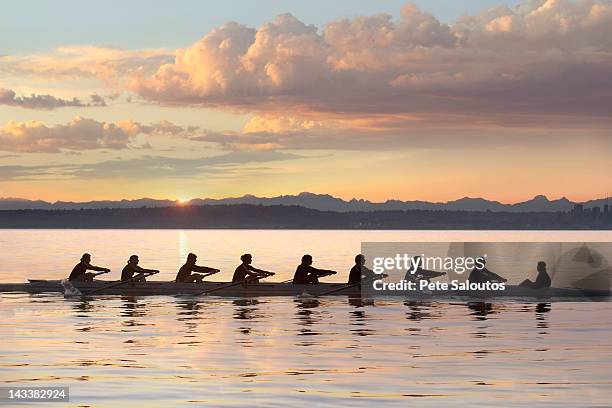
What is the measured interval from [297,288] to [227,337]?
1538 cm

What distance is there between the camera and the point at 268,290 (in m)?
49.3

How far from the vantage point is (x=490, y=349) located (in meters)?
30.4

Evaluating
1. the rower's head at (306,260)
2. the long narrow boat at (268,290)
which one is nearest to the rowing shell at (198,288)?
the long narrow boat at (268,290)

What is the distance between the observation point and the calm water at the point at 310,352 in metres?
22.3

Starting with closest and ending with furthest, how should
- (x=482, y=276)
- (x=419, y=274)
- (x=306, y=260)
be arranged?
(x=306, y=260)
(x=419, y=274)
(x=482, y=276)

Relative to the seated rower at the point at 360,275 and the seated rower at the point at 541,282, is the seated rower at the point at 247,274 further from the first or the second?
the seated rower at the point at 541,282

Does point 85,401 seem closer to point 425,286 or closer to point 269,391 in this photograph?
point 269,391

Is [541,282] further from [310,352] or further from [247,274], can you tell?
[310,352]

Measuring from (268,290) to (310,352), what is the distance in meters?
19.9

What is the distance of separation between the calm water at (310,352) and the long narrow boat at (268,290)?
117 cm

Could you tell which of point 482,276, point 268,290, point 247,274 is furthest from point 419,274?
point 247,274

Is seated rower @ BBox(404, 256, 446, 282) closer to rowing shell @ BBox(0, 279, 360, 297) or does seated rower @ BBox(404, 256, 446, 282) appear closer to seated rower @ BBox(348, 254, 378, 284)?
seated rower @ BBox(348, 254, 378, 284)

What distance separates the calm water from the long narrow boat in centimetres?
117

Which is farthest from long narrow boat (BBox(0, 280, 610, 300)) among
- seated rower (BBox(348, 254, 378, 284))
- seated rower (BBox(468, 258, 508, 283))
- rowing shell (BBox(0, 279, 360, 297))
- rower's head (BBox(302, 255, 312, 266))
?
rower's head (BBox(302, 255, 312, 266))
